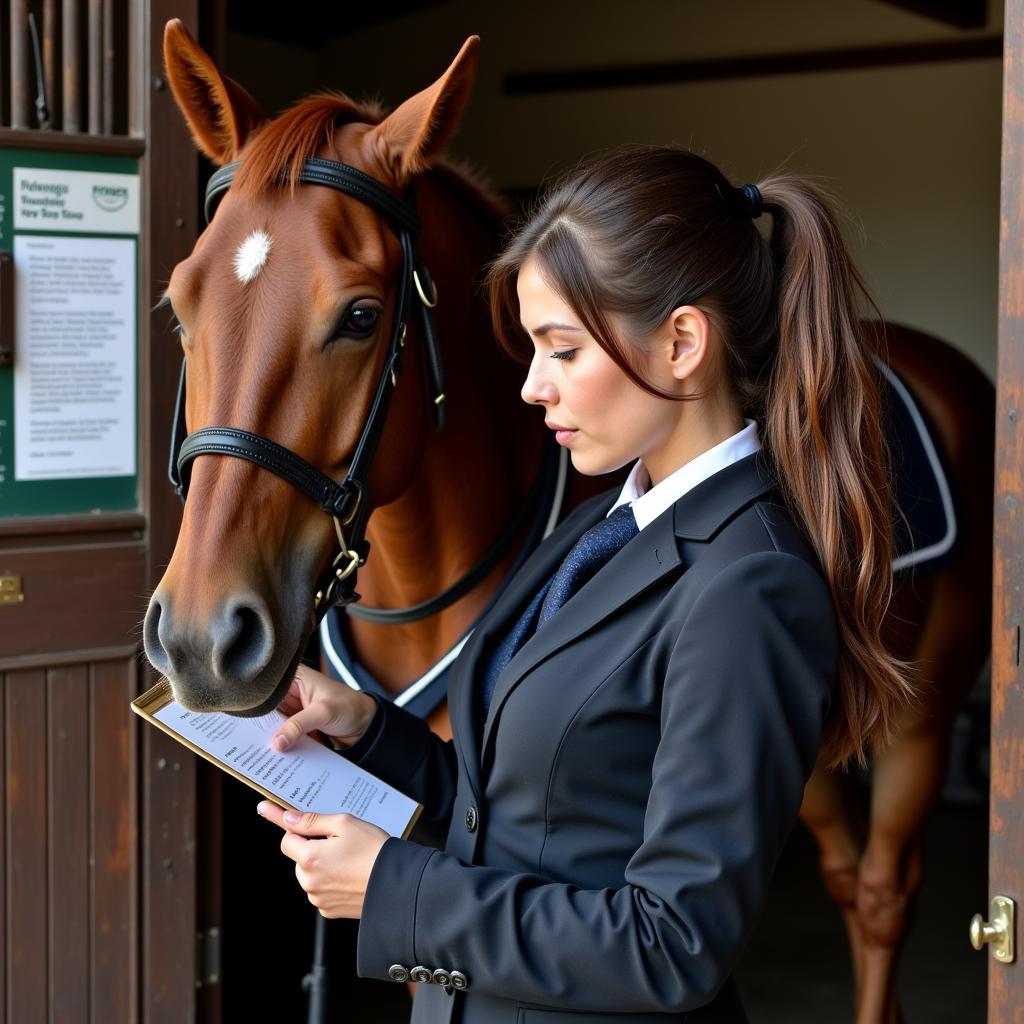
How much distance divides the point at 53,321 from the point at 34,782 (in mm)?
747

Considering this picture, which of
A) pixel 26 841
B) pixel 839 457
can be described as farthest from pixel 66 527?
pixel 839 457

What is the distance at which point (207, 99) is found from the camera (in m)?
1.81

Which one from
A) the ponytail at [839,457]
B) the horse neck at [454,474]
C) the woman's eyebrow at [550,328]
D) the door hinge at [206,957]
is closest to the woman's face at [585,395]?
the woman's eyebrow at [550,328]

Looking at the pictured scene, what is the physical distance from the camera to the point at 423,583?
1.97 m

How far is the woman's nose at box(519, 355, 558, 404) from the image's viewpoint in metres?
1.14

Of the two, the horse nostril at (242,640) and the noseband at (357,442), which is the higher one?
the noseband at (357,442)

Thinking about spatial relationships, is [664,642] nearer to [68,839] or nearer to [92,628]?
[92,628]

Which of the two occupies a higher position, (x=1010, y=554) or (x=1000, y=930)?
(x=1010, y=554)

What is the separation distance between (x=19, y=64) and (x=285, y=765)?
4.12 feet

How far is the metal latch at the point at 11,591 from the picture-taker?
6.46 feet

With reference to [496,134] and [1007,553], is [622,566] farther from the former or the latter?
[496,134]

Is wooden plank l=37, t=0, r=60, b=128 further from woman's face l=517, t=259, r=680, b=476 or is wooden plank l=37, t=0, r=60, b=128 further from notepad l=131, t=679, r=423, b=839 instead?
woman's face l=517, t=259, r=680, b=476

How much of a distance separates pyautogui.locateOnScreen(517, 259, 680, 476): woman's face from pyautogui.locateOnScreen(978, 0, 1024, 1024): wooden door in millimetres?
425

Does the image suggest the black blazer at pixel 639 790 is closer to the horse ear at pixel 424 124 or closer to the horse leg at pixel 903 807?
the horse ear at pixel 424 124
